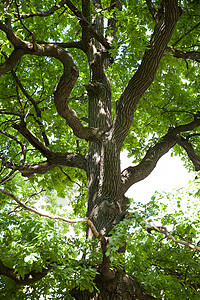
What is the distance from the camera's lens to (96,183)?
17.9 ft

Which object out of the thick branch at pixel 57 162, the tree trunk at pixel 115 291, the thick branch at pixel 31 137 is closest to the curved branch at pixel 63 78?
the thick branch at pixel 57 162

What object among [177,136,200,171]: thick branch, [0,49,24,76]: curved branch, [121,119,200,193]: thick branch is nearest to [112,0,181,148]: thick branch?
[121,119,200,193]: thick branch

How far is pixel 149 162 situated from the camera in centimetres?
608

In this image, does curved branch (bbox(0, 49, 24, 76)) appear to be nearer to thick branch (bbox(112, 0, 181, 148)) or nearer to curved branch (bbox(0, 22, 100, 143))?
curved branch (bbox(0, 22, 100, 143))

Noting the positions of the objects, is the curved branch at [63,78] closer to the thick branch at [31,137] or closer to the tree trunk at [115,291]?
the thick branch at [31,137]

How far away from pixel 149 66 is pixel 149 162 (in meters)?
2.06

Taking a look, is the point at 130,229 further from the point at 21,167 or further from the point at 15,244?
the point at 21,167

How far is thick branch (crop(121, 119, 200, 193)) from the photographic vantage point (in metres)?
5.72

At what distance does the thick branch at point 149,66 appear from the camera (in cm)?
479

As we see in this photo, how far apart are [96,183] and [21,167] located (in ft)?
5.34

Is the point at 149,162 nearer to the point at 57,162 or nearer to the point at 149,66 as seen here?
the point at 57,162

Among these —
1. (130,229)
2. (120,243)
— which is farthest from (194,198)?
(120,243)

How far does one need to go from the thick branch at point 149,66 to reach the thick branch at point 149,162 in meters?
Result: 0.81

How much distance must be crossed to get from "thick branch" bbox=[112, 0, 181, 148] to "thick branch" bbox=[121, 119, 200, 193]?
0.81m
